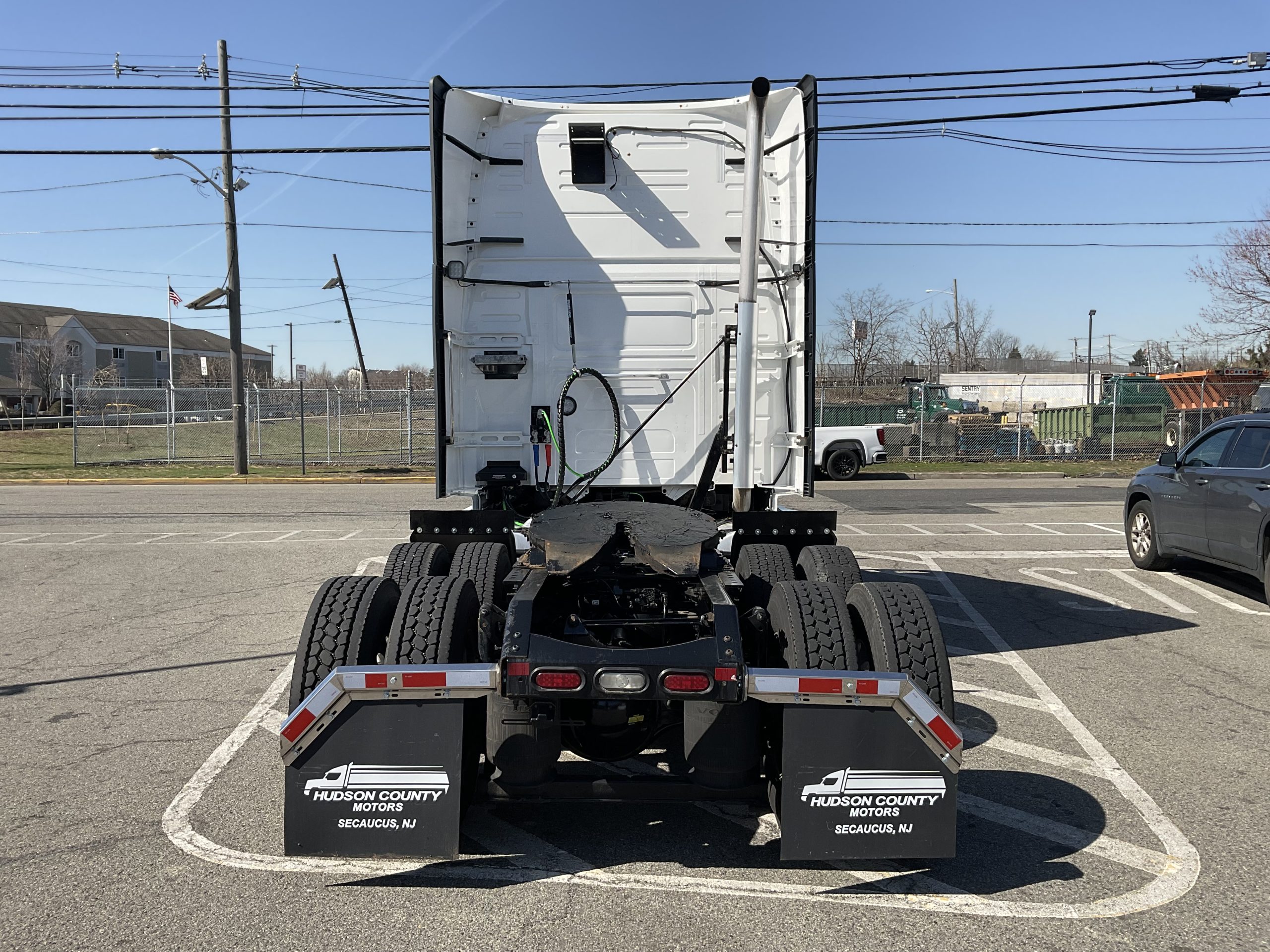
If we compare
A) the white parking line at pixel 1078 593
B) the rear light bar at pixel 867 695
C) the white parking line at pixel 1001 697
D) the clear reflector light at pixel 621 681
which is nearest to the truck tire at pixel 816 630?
the rear light bar at pixel 867 695

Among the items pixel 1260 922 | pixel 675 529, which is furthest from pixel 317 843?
pixel 1260 922

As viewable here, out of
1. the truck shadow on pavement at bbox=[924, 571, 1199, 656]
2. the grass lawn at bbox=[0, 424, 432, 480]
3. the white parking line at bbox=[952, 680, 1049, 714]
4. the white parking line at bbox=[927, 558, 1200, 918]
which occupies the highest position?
the grass lawn at bbox=[0, 424, 432, 480]

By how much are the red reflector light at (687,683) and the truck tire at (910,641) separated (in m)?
0.82

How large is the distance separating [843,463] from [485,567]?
18.0 metres

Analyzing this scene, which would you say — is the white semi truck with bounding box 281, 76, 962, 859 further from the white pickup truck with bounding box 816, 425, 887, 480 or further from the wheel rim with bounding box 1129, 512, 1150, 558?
the white pickup truck with bounding box 816, 425, 887, 480

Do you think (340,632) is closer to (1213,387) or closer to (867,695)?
(867,695)

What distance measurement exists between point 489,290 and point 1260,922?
551 centimetres

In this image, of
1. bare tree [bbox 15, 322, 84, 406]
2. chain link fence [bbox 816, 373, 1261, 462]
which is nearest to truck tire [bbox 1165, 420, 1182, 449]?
chain link fence [bbox 816, 373, 1261, 462]

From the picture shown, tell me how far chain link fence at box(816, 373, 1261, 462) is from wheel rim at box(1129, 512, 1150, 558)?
14852 mm

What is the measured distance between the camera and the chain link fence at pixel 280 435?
25.7 m

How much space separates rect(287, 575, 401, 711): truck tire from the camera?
12.6 ft

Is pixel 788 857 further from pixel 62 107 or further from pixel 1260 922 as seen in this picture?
pixel 62 107

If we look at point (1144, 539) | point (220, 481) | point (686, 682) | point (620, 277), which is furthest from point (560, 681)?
point (220, 481)

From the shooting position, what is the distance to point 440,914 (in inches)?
131
